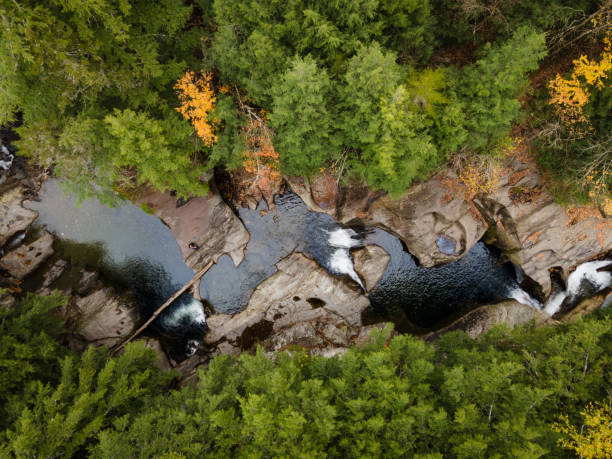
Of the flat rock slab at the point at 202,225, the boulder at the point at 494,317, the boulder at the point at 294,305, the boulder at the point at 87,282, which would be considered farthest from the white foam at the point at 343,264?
the boulder at the point at 87,282

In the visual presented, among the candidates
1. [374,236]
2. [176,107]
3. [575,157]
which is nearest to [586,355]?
[575,157]

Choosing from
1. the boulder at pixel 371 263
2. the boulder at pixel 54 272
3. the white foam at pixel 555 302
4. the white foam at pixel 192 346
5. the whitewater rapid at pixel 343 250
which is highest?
the boulder at pixel 54 272

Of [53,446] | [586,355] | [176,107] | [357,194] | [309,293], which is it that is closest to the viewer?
[53,446]

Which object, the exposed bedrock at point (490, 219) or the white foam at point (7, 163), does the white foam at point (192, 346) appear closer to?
the exposed bedrock at point (490, 219)

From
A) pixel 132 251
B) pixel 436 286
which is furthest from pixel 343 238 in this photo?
pixel 132 251

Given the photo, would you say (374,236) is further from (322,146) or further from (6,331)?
(6,331)

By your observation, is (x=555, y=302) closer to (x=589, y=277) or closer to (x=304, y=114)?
(x=589, y=277)

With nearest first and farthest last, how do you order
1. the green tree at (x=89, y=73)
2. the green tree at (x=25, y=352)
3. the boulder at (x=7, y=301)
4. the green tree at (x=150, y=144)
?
the green tree at (x=89, y=73), the green tree at (x=150, y=144), the green tree at (x=25, y=352), the boulder at (x=7, y=301)
